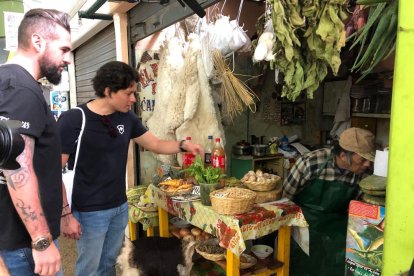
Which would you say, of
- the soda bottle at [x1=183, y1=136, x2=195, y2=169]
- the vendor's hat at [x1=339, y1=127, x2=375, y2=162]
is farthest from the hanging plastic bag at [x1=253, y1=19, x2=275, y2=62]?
the soda bottle at [x1=183, y1=136, x2=195, y2=169]

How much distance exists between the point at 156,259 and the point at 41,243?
→ 1120 millimetres

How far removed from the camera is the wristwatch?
1529 mm

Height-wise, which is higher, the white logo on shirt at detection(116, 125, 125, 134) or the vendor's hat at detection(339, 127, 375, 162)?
the white logo on shirt at detection(116, 125, 125, 134)

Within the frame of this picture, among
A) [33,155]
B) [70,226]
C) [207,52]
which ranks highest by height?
[207,52]

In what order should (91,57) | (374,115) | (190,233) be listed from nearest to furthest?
(190,233), (374,115), (91,57)

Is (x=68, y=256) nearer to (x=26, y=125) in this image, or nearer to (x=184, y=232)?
(x=184, y=232)

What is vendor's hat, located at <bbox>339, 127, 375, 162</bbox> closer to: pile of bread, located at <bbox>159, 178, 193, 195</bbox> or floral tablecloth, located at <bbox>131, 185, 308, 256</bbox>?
floral tablecloth, located at <bbox>131, 185, 308, 256</bbox>

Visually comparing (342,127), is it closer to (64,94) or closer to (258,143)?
(258,143)

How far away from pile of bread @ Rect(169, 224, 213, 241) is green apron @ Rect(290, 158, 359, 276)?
0.83m

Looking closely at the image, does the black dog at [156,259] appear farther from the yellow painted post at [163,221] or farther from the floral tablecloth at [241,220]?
the yellow painted post at [163,221]

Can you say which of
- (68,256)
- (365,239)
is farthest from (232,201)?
(68,256)

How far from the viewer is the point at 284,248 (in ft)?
8.30

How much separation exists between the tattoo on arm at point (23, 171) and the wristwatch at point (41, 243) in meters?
0.30

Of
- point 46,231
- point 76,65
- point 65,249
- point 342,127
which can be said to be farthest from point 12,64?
point 76,65
